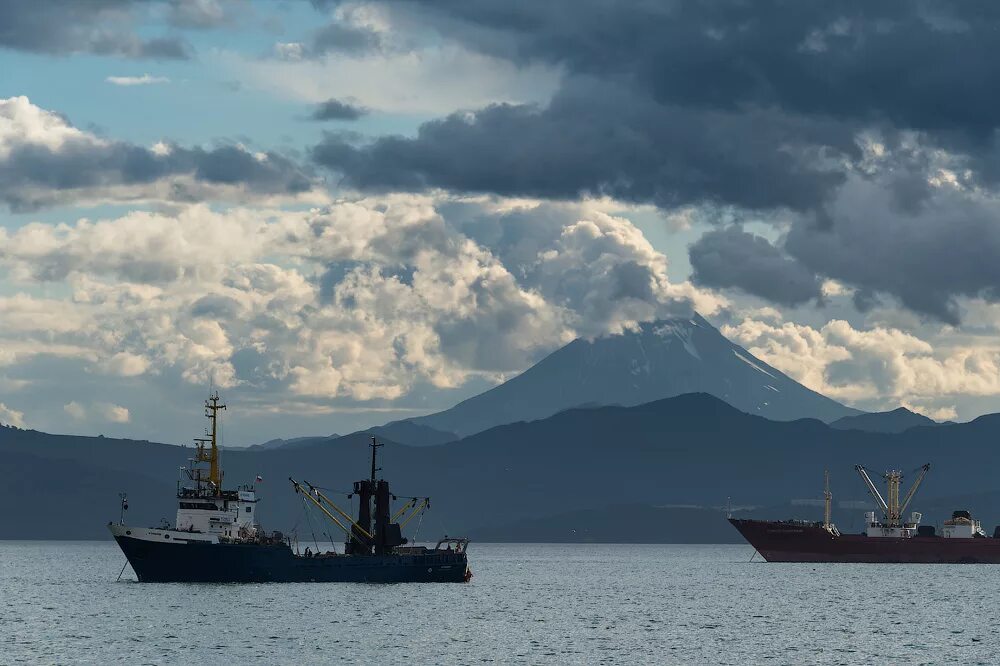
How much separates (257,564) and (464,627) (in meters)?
36.6

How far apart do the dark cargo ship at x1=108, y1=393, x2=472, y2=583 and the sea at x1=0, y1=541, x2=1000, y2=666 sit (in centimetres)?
192

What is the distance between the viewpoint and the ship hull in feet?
496

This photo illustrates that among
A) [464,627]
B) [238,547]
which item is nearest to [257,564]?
[238,547]

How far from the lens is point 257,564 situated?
15488cm

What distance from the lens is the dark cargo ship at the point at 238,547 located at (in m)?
152

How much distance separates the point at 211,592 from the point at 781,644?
56.9 m

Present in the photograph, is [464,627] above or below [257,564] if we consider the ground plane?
below

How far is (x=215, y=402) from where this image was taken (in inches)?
6048

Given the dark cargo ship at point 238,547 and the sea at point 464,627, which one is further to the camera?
the dark cargo ship at point 238,547

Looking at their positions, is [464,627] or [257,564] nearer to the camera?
[464,627]

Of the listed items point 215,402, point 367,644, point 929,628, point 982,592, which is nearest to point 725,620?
point 929,628

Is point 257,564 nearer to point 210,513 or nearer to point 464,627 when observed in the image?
point 210,513

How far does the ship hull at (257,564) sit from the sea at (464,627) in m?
1.57

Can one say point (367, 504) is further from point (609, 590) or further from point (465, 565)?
point (609, 590)
